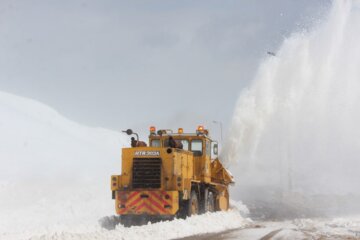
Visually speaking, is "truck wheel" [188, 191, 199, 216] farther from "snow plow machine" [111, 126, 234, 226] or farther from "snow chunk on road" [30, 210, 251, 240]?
"snow chunk on road" [30, 210, 251, 240]

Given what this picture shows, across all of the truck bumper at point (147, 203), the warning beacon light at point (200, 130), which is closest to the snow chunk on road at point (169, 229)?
the truck bumper at point (147, 203)

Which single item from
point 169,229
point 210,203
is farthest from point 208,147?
point 169,229

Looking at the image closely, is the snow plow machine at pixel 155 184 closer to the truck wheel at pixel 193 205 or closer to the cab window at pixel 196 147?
the truck wheel at pixel 193 205

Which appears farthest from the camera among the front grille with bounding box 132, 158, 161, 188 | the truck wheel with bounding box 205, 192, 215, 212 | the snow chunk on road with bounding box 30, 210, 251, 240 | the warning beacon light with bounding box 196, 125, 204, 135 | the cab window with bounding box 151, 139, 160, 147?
the truck wheel with bounding box 205, 192, 215, 212

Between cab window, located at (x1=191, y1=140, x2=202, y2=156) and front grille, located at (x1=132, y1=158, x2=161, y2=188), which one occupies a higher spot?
cab window, located at (x1=191, y1=140, x2=202, y2=156)

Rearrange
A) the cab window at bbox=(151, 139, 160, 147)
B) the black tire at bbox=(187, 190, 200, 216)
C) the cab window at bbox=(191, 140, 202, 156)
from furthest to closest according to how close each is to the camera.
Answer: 1. the cab window at bbox=(191, 140, 202, 156)
2. the cab window at bbox=(151, 139, 160, 147)
3. the black tire at bbox=(187, 190, 200, 216)

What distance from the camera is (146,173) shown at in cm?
1772

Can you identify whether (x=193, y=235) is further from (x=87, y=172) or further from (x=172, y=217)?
(x=87, y=172)

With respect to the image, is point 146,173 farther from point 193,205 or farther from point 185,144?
point 185,144

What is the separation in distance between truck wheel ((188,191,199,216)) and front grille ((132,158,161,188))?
1413mm

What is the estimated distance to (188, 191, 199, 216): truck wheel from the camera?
60.1ft

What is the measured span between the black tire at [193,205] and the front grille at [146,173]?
1.39 metres

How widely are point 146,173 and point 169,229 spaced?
308cm

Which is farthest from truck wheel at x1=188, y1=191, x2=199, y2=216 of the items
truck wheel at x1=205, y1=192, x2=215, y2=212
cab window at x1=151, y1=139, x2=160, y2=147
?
cab window at x1=151, y1=139, x2=160, y2=147
